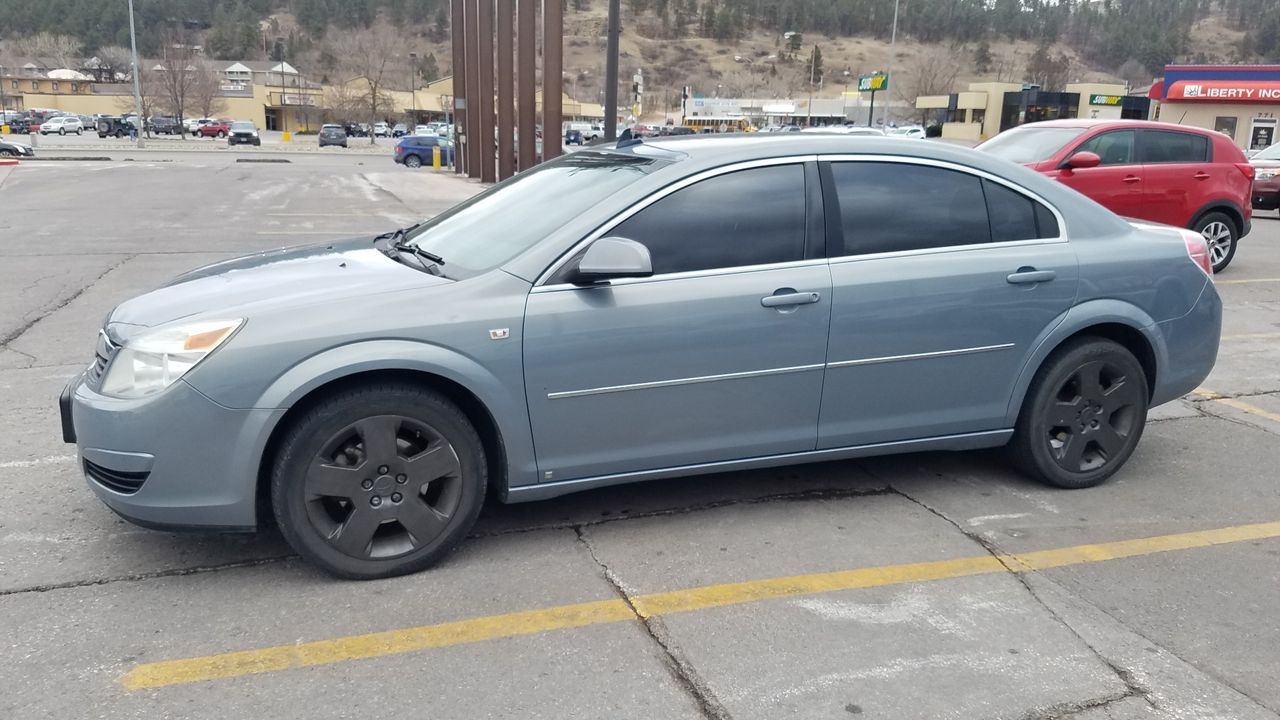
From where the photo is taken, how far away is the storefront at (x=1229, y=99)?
42.8 m

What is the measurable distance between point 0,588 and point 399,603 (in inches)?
56.3

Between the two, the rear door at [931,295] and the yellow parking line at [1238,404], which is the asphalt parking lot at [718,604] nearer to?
the rear door at [931,295]

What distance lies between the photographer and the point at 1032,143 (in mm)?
11211

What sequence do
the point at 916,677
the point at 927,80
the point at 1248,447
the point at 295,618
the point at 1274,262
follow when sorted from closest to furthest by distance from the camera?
the point at 916,677
the point at 295,618
the point at 1248,447
the point at 1274,262
the point at 927,80

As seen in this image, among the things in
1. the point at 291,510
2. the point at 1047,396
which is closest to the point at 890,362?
the point at 1047,396

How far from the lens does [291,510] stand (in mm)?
3387

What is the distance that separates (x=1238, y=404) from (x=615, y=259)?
189 inches

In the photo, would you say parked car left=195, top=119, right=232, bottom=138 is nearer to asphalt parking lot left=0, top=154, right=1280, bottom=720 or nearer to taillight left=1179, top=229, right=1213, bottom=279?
asphalt parking lot left=0, top=154, right=1280, bottom=720

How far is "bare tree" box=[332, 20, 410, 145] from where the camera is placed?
285 ft

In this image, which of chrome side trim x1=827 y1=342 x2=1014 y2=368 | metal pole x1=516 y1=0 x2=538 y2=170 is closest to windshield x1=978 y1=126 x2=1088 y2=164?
chrome side trim x1=827 y1=342 x2=1014 y2=368

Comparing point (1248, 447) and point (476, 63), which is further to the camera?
point (476, 63)

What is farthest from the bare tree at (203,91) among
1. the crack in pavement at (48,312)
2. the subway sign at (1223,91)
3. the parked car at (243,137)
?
the crack in pavement at (48,312)

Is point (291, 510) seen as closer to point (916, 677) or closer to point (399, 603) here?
point (399, 603)

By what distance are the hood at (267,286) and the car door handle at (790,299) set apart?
50.6 inches
